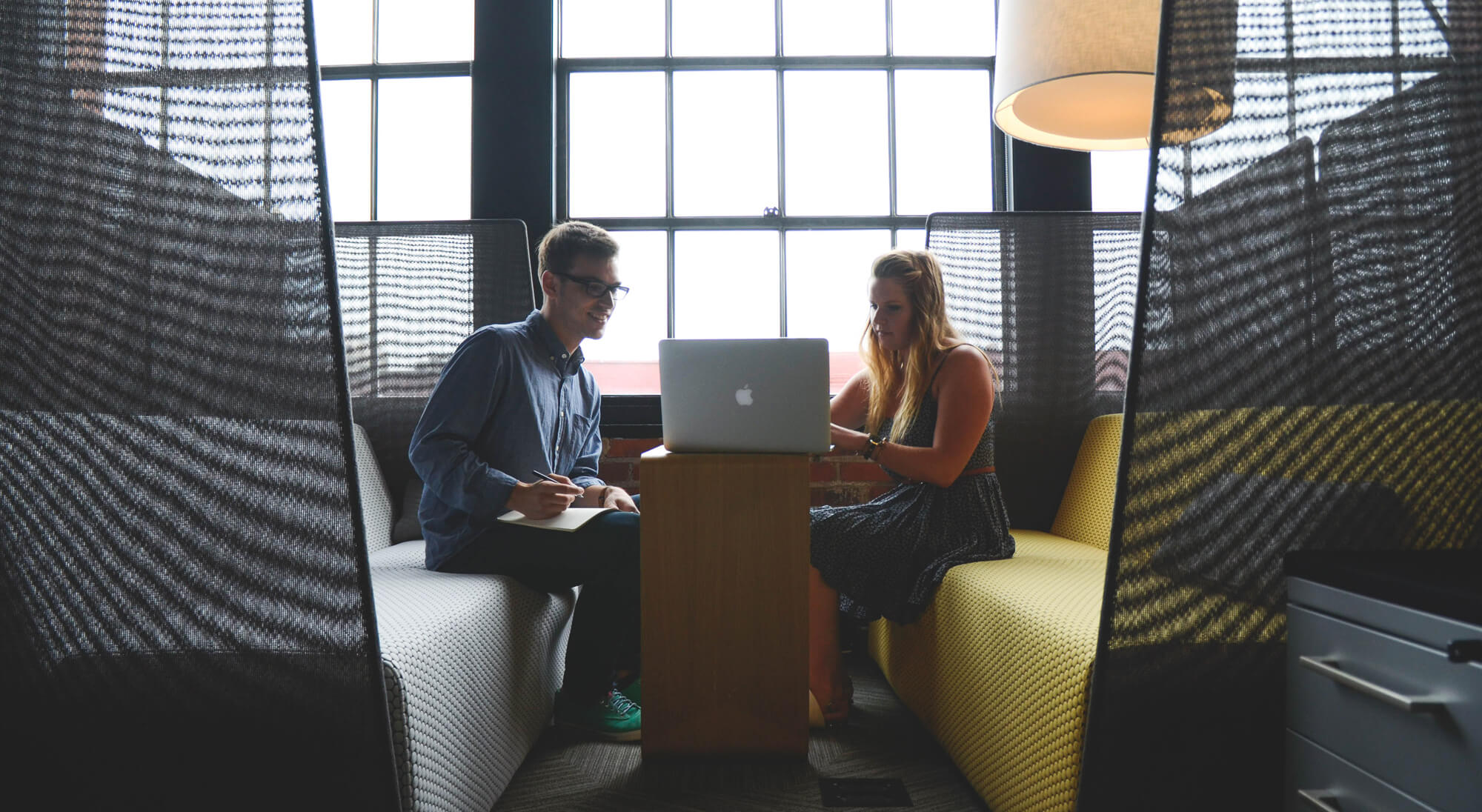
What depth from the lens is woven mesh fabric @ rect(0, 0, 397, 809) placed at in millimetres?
1019

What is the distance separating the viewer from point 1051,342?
8.19ft

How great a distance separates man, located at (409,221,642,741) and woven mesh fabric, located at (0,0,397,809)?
767mm

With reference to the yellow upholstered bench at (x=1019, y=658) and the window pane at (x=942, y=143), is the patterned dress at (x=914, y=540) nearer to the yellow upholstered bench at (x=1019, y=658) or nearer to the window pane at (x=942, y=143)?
the yellow upholstered bench at (x=1019, y=658)

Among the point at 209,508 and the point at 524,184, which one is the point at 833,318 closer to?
the point at 524,184

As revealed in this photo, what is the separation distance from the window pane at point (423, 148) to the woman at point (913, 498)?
1653 mm

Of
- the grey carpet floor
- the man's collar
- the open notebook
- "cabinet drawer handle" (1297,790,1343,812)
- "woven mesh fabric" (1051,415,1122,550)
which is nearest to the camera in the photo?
"cabinet drawer handle" (1297,790,1343,812)

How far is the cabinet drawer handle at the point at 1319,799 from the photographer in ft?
3.06

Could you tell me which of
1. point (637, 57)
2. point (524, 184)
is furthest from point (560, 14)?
point (524, 184)

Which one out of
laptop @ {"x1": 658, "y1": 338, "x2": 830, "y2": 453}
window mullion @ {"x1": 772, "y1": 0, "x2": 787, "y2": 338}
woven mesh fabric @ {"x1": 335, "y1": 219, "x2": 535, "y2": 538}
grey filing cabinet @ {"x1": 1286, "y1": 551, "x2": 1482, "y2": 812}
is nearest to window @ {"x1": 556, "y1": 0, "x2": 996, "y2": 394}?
window mullion @ {"x1": 772, "y1": 0, "x2": 787, "y2": 338}

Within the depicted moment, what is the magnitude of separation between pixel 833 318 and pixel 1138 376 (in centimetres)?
205

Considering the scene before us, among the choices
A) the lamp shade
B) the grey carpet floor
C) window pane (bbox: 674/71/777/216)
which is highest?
window pane (bbox: 674/71/777/216)

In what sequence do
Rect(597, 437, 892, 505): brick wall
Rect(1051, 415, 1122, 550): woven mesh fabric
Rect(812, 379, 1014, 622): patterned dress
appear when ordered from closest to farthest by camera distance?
1. Rect(812, 379, 1014, 622): patterned dress
2. Rect(1051, 415, 1122, 550): woven mesh fabric
3. Rect(597, 437, 892, 505): brick wall

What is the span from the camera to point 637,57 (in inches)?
118

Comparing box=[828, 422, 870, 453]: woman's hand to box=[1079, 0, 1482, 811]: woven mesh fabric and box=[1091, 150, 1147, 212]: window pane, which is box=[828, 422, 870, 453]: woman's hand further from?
box=[1091, 150, 1147, 212]: window pane
